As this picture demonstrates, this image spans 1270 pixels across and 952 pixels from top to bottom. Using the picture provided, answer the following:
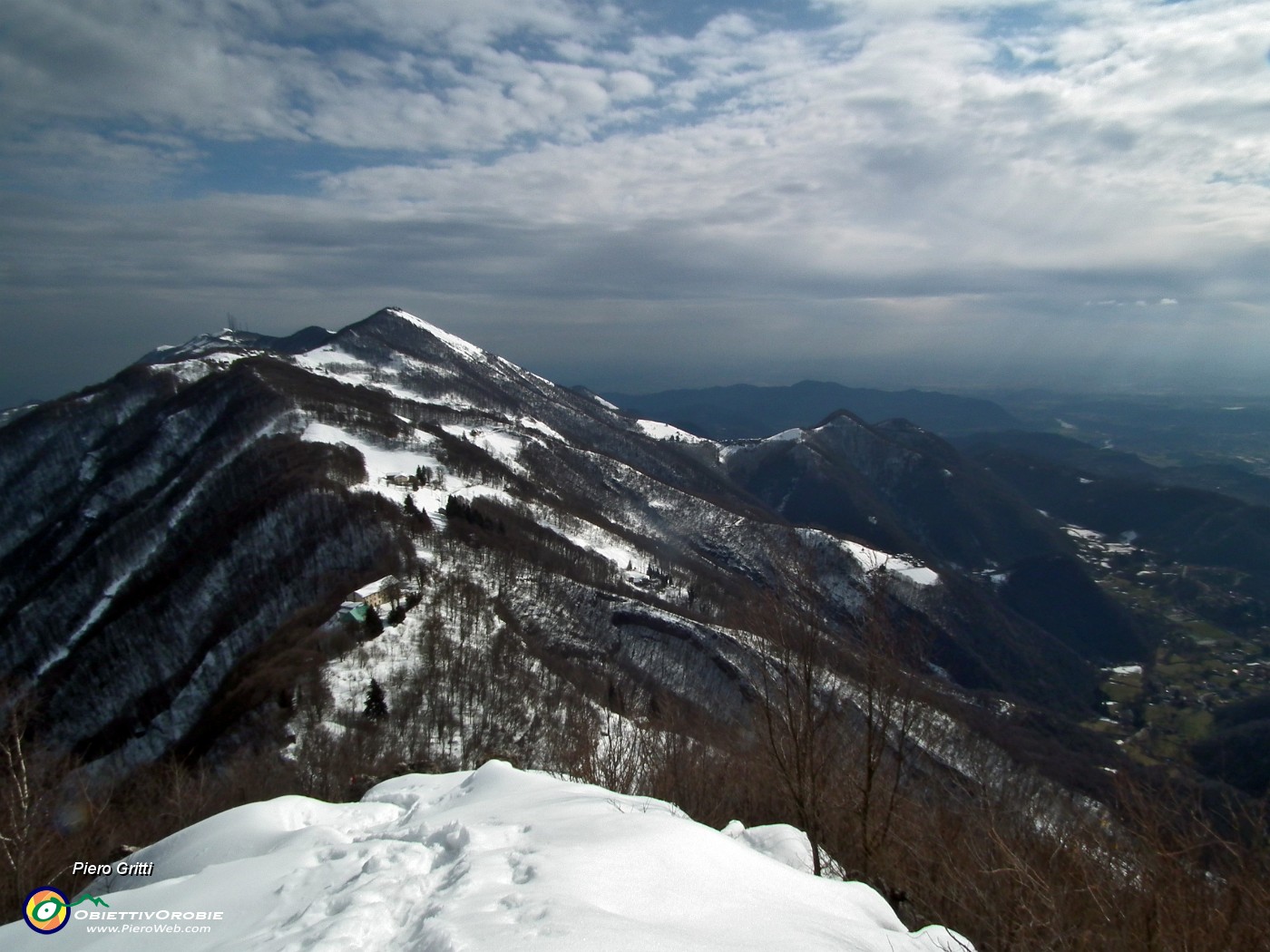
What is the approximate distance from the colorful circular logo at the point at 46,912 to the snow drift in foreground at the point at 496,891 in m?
0.27

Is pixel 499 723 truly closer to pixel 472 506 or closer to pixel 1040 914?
pixel 1040 914

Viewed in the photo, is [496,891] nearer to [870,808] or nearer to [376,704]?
[870,808]

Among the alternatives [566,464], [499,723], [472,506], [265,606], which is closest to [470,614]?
[499,723]

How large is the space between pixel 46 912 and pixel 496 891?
7.98 meters

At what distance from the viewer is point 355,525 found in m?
72.6

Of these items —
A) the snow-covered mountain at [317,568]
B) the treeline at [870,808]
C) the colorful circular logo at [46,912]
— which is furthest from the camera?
the snow-covered mountain at [317,568]

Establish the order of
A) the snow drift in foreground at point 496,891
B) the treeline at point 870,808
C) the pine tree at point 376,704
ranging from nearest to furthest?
1. the snow drift in foreground at point 496,891
2. the treeline at point 870,808
3. the pine tree at point 376,704

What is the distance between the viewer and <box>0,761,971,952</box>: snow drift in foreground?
8.02 metres

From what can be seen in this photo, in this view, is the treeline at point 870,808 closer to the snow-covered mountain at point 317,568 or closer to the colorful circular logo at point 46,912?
the snow-covered mountain at point 317,568

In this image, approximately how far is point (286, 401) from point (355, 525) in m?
62.0

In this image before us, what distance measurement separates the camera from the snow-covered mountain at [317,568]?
57.2m

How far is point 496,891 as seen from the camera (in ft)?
29.3

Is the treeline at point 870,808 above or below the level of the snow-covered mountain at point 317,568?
above

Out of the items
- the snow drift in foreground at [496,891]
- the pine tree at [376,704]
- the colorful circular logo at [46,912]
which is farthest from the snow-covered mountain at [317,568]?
the colorful circular logo at [46,912]
